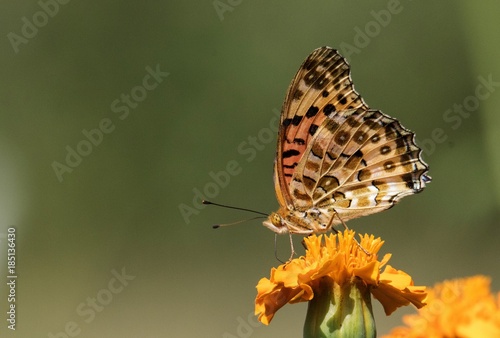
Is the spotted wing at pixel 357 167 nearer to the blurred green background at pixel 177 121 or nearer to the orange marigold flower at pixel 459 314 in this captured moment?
the orange marigold flower at pixel 459 314

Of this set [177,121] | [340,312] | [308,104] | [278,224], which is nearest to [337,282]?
[340,312]

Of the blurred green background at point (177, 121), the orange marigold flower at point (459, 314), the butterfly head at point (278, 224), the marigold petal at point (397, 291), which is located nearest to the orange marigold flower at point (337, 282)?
the marigold petal at point (397, 291)

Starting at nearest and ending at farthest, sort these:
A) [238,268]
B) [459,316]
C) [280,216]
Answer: [459,316]
[280,216]
[238,268]

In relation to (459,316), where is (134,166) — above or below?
above

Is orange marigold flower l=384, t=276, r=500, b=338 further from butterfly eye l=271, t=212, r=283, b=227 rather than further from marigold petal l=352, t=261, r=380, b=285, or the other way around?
butterfly eye l=271, t=212, r=283, b=227

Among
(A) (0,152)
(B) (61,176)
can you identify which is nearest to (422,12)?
(B) (61,176)

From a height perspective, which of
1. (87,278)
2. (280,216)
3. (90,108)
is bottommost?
(280,216)

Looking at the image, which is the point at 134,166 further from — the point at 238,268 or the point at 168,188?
the point at 238,268
